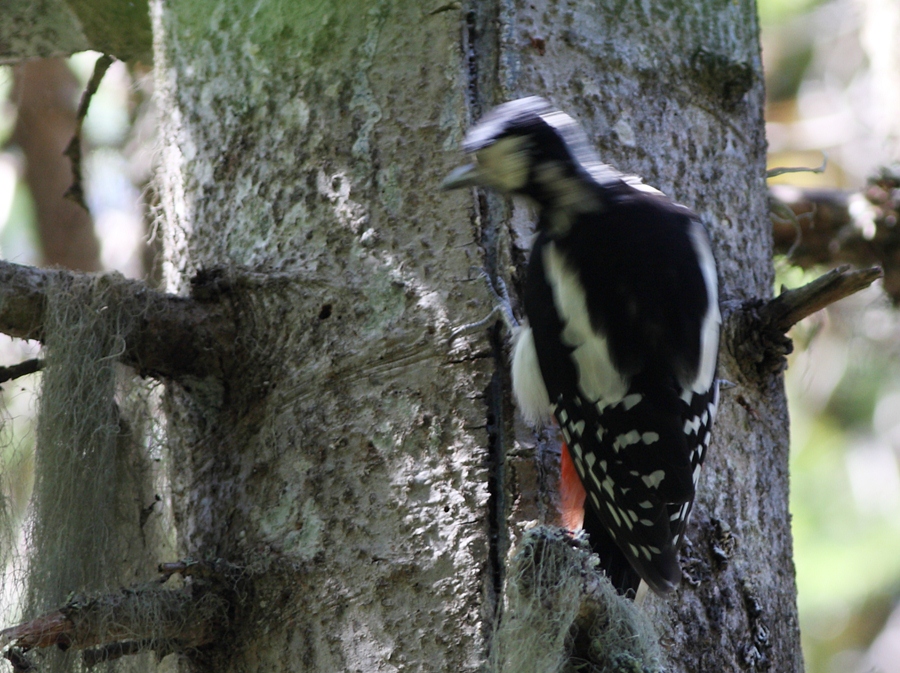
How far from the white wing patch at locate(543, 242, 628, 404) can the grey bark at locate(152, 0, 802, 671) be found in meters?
0.07

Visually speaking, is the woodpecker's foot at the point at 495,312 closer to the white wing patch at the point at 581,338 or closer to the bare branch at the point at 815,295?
the white wing patch at the point at 581,338

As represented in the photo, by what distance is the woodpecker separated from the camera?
1.74 m

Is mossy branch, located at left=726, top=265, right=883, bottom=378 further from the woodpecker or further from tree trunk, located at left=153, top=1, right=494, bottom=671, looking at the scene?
tree trunk, located at left=153, top=1, right=494, bottom=671

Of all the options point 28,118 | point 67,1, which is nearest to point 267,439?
point 67,1

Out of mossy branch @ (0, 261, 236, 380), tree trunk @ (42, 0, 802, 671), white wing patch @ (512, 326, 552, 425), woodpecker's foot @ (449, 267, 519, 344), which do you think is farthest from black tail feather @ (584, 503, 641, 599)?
mossy branch @ (0, 261, 236, 380)

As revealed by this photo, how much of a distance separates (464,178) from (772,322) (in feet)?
2.07

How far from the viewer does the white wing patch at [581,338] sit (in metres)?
1.85

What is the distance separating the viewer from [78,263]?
4477 mm

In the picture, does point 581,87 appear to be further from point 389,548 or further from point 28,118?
point 28,118

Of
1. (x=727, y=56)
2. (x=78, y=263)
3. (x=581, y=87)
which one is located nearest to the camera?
(x=581, y=87)

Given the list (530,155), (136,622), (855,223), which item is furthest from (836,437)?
(136,622)

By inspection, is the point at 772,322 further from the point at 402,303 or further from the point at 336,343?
the point at 336,343

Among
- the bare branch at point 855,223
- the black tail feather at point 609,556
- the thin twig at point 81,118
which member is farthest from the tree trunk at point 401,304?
the bare branch at point 855,223

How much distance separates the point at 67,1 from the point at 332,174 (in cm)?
113
